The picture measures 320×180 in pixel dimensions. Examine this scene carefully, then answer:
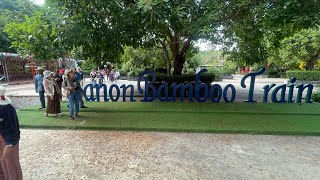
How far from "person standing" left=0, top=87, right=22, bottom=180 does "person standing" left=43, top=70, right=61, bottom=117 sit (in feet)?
14.2

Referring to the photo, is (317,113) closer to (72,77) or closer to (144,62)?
(72,77)

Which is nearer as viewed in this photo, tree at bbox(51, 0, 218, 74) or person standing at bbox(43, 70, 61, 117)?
tree at bbox(51, 0, 218, 74)

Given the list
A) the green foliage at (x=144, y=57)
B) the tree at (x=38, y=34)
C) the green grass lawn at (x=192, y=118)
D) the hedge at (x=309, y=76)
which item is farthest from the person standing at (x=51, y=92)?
the hedge at (x=309, y=76)

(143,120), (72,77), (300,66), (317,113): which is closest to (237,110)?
(317,113)

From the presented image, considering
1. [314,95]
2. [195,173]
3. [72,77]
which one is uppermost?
[72,77]

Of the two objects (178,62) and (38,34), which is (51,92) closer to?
(38,34)

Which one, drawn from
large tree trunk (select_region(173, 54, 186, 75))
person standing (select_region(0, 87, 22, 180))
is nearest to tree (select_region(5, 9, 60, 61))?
person standing (select_region(0, 87, 22, 180))

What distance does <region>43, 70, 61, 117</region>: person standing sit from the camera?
6750 mm

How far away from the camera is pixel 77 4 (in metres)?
5.26

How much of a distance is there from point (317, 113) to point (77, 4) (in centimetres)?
865

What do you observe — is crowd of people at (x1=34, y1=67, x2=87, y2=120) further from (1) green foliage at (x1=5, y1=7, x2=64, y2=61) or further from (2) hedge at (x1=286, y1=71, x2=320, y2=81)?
(2) hedge at (x1=286, y1=71, x2=320, y2=81)

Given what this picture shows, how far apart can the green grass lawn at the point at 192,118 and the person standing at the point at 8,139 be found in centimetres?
326

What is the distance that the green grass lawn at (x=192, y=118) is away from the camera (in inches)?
237

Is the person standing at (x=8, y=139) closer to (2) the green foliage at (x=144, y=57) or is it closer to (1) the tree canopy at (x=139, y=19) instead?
(1) the tree canopy at (x=139, y=19)
